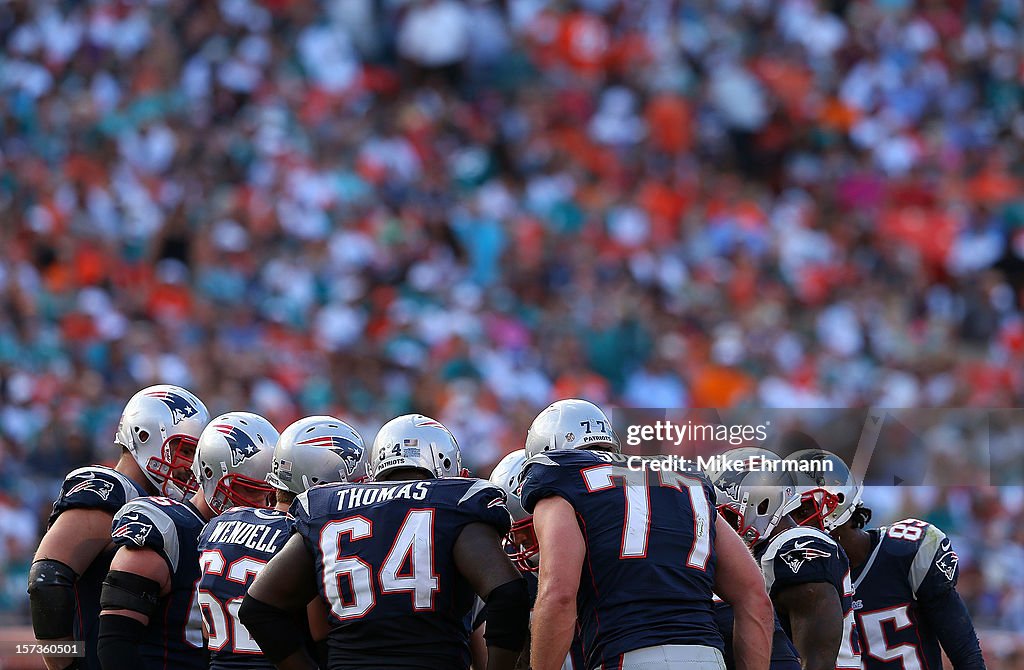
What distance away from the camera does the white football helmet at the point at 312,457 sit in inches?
193

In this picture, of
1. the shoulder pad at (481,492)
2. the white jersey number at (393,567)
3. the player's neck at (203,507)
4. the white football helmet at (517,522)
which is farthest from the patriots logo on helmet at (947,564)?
the player's neck at (203,507)

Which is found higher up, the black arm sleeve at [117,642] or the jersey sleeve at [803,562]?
the jersey sleeve at [803,562]

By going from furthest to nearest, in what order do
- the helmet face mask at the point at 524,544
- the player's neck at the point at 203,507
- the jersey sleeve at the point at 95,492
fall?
the player's neck at the point at 203,507
the jersey sleeve at the point at 95,492
the helmet face mask at the point at 524,544

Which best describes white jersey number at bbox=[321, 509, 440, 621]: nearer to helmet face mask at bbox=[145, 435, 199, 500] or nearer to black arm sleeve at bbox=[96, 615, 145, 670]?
black arm sleeve at bbox=[96, 615, 145, 670]

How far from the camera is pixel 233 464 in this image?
5148 mm

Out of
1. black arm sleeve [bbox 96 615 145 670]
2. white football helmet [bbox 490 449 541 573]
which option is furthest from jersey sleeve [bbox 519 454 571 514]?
black arm sleeve [bbox 96 615 145 670]

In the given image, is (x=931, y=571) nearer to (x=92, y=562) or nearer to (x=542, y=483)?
(x=542, y=483)

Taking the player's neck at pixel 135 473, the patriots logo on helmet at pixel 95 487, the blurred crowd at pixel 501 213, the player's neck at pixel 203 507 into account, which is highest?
the blurred crowd at pixel 501 213

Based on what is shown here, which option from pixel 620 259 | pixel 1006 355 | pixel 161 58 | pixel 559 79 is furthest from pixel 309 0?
pixel 1006 355

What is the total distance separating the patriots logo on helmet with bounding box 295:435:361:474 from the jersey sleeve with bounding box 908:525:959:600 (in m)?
2.02

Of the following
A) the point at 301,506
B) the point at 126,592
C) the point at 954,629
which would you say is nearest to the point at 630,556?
the point at 301,506

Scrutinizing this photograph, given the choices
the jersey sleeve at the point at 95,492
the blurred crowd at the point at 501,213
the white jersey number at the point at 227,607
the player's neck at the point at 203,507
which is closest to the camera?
the white jersey number at the point at 227,607

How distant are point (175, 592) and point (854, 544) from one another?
237cm

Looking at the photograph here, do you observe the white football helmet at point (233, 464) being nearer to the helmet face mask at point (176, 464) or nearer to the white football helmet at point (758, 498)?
the helmet face mask at point (176, 464)
